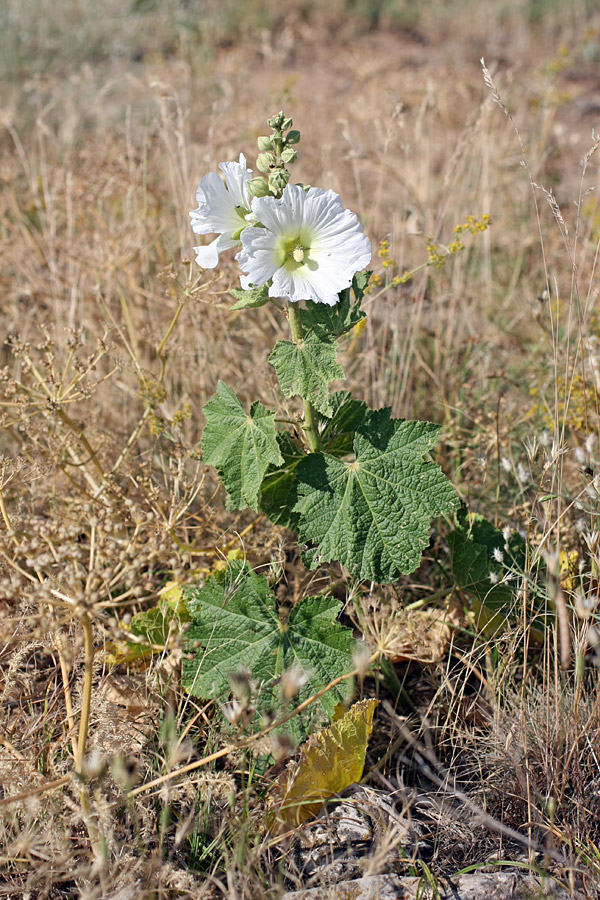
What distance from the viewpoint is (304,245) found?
1.59 meters

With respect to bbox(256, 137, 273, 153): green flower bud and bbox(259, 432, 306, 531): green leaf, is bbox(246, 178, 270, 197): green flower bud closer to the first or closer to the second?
bbox(256, 137, 273, 153): green flower bud

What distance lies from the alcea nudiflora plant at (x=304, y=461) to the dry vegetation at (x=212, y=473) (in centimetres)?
18

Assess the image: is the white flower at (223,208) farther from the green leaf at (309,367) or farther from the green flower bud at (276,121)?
the green leaf at (309,367)

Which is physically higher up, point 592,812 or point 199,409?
point 199,409

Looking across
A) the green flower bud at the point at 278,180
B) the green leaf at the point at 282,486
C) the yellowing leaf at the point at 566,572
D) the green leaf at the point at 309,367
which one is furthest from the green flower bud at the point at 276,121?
the yellowing leaf at the point at 566,572

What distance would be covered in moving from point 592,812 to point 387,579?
2.33 ft

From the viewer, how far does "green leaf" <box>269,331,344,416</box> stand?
1597 mm

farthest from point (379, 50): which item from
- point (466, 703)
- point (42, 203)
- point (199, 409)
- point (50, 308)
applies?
point (466, 703)

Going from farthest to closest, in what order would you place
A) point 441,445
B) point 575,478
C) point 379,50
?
point 379,50 < point 441,445 < point 575,478

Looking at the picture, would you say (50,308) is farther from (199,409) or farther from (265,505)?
(265,505)

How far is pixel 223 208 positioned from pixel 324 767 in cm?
136

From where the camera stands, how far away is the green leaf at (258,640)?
1.64m

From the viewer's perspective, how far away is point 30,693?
1796 mm

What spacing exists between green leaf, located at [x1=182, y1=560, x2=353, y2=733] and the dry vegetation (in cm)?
12
